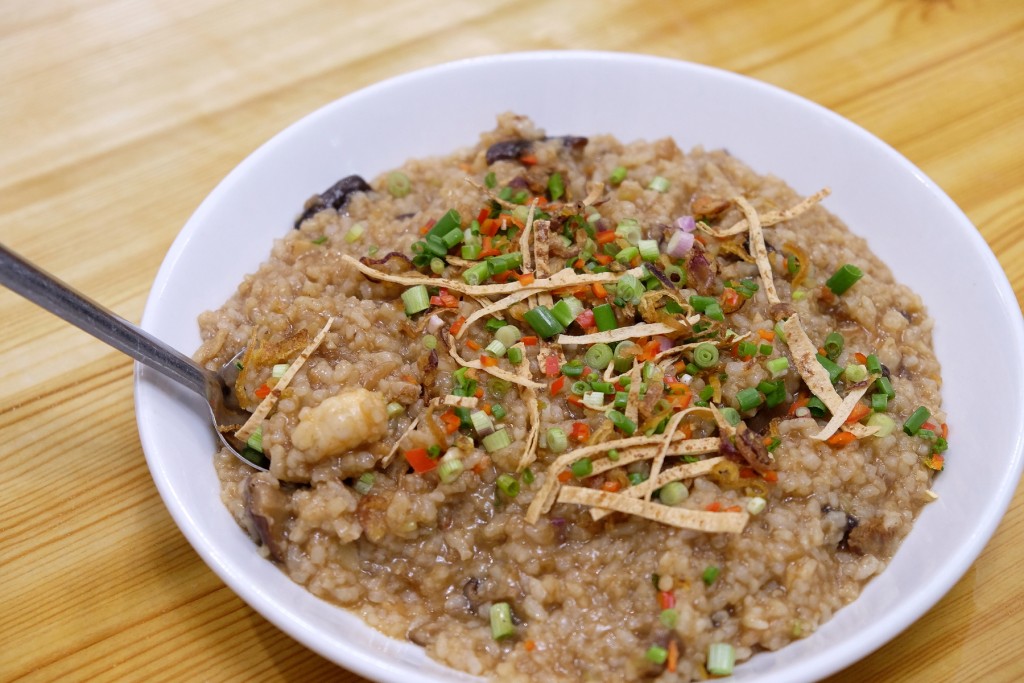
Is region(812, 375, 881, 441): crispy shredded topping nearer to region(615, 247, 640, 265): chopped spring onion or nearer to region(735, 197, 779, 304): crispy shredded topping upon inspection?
region(735, 197, 779, 304): crispy shredded topping

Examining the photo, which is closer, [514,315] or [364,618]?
[364,618]

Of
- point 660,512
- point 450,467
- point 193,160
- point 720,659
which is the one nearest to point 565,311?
point 450,467

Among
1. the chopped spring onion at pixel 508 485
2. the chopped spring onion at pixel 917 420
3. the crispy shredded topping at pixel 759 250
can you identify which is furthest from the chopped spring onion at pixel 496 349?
the chopped spring onion at pixel 917 420

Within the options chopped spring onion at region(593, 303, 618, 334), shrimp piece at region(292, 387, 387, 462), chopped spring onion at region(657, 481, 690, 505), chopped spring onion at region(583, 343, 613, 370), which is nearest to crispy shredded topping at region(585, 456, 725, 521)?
chopped spring onion at region(657, 481, 690, 505)

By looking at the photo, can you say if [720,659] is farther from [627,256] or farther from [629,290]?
[627,256]

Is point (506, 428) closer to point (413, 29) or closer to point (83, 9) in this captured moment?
point (413, 29)

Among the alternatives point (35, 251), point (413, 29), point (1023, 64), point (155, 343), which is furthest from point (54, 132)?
point (1023, 64)
